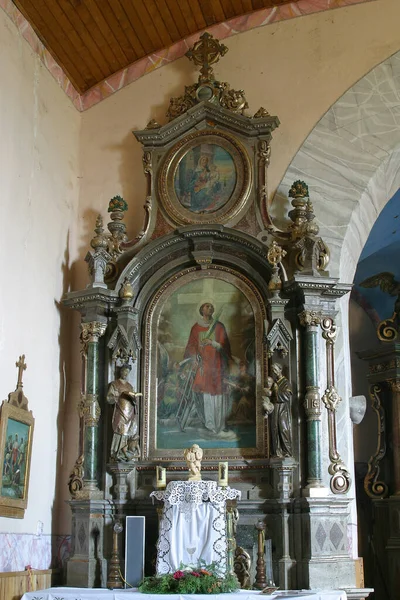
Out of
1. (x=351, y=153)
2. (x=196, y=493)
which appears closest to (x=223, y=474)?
(x=196, y=493)

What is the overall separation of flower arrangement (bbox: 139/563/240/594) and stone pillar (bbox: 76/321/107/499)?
4.55 feet

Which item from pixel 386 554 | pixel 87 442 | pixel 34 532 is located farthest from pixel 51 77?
pixel 386 554

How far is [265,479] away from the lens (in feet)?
29.5

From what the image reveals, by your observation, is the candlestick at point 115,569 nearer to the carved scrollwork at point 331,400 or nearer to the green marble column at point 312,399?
the green marble column at point 312,399

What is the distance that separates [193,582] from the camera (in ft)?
25.5

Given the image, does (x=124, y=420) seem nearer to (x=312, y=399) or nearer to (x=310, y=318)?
(x=312, y=399)

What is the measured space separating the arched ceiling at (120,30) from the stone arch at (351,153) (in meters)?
1.13

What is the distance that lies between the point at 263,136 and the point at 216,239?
1280 millimetres

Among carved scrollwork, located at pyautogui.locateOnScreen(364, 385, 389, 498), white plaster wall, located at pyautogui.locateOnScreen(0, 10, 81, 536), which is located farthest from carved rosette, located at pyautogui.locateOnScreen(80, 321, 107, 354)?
carved scrollwork, located at pyautogui.locateOnScreen(364, 385, 389, 498)

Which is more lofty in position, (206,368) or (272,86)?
(272,86)

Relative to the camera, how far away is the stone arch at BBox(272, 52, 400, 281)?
992 centimetres

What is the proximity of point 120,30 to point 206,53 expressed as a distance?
40.8 inches

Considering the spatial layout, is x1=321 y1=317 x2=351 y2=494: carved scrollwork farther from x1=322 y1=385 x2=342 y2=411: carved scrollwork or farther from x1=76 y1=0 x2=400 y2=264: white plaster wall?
x1=76 y1=0 x2=400 y2=264: white plaster wall

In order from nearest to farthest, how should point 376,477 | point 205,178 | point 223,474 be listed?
point 223,474
point 205,178
point 376,477
